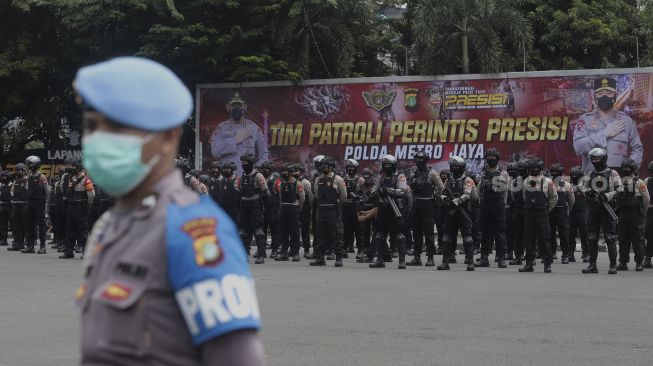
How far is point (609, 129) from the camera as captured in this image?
33.0 meters

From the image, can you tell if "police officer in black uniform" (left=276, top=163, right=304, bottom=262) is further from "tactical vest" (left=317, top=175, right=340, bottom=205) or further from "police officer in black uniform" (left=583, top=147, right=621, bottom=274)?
"police officer in black uniform" (left=583, top=147, right=621, bottom=274)

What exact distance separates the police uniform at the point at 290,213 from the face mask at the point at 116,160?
20.9m

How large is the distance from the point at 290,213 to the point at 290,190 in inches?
21.3

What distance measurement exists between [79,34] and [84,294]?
3870 cm

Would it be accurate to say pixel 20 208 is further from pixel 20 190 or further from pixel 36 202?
pixel 36 202

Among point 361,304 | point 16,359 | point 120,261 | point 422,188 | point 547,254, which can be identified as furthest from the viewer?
point 422,188

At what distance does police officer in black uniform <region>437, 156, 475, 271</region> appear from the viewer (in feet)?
66.4

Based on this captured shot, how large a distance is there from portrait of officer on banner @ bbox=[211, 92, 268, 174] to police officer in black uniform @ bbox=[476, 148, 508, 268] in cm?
1661

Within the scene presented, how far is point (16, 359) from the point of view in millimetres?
9219

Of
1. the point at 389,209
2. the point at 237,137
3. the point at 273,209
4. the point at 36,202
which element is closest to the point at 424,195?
the point at 389,209

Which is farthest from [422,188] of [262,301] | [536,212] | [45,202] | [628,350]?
[628,350]

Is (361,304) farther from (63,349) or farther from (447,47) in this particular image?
(447,47)

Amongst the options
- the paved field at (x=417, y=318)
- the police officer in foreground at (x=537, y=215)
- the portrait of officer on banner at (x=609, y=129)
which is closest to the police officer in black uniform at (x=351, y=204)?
the police officer in foreground at (x=537, y=215)

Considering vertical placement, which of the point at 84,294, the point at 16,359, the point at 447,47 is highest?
the point at 447,47
